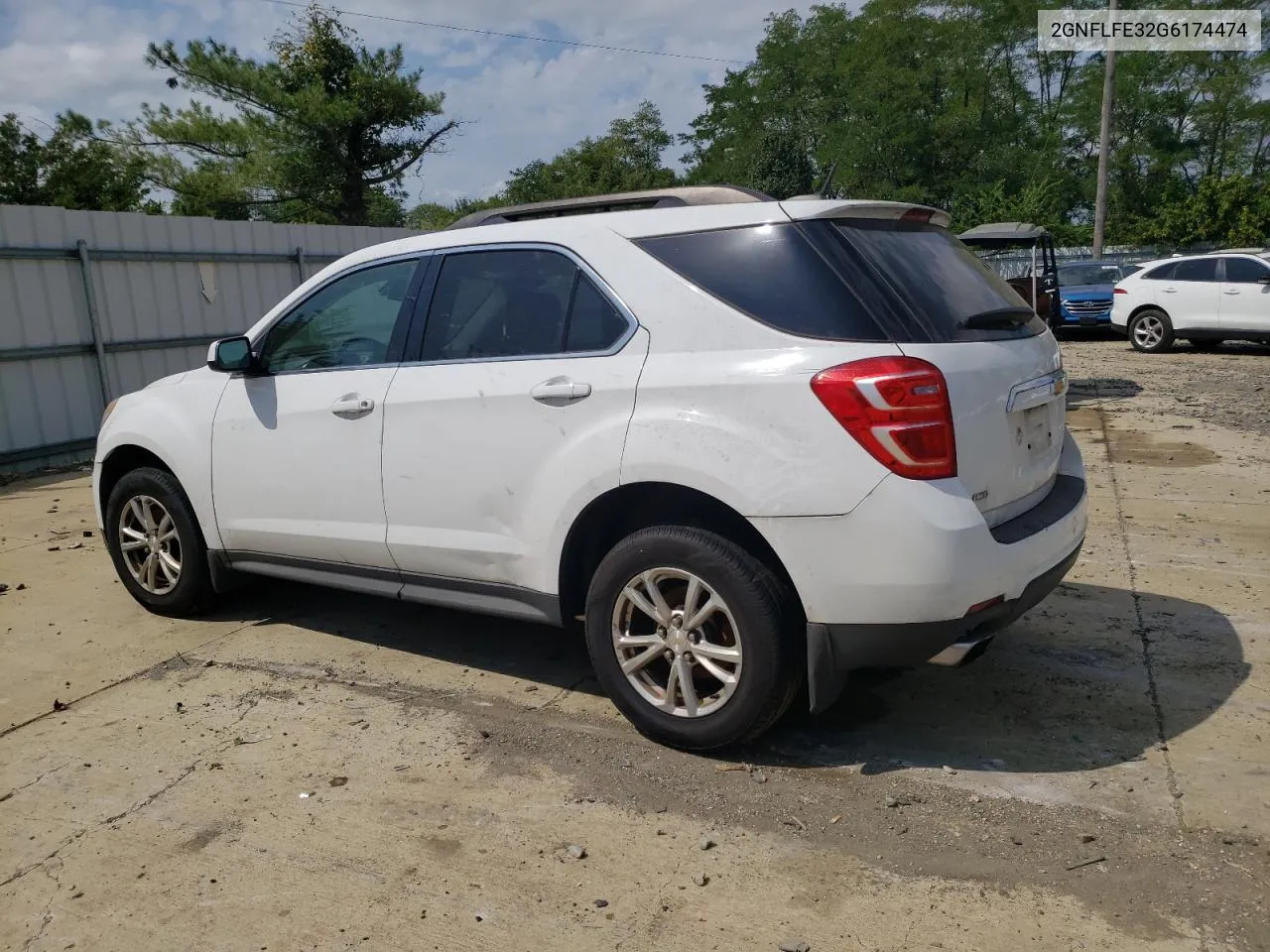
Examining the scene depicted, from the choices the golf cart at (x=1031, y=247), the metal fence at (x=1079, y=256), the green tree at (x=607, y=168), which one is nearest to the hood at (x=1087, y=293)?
the metal fence at (x=1079, y=256)

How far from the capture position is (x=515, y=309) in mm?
3996

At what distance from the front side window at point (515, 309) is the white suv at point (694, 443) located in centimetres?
1

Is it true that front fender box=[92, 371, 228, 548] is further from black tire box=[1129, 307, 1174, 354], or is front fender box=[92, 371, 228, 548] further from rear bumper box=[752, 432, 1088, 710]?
black tire box=[1129, 307, 1174, 354]

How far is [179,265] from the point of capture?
11305 millimetres

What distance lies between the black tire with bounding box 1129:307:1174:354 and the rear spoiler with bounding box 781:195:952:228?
15862 millimetres

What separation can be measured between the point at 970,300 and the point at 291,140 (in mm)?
30424

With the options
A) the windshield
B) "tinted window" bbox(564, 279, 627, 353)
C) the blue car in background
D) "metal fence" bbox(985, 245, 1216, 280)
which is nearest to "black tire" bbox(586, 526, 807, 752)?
"tinted window" bbox(564, 279, 627, 353)

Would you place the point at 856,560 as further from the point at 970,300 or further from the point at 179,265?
the point at 179,265

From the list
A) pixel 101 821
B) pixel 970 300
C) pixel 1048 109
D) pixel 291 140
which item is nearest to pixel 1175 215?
pixel 1048 109

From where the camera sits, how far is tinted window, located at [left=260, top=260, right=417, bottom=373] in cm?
440

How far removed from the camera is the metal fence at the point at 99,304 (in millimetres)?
9594

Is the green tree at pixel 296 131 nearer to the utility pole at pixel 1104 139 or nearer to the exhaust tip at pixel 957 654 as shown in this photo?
the utility pole at pixel 1104 139

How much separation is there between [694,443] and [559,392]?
0.60 metres

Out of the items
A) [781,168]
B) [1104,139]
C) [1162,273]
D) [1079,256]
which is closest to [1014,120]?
[781,168]
